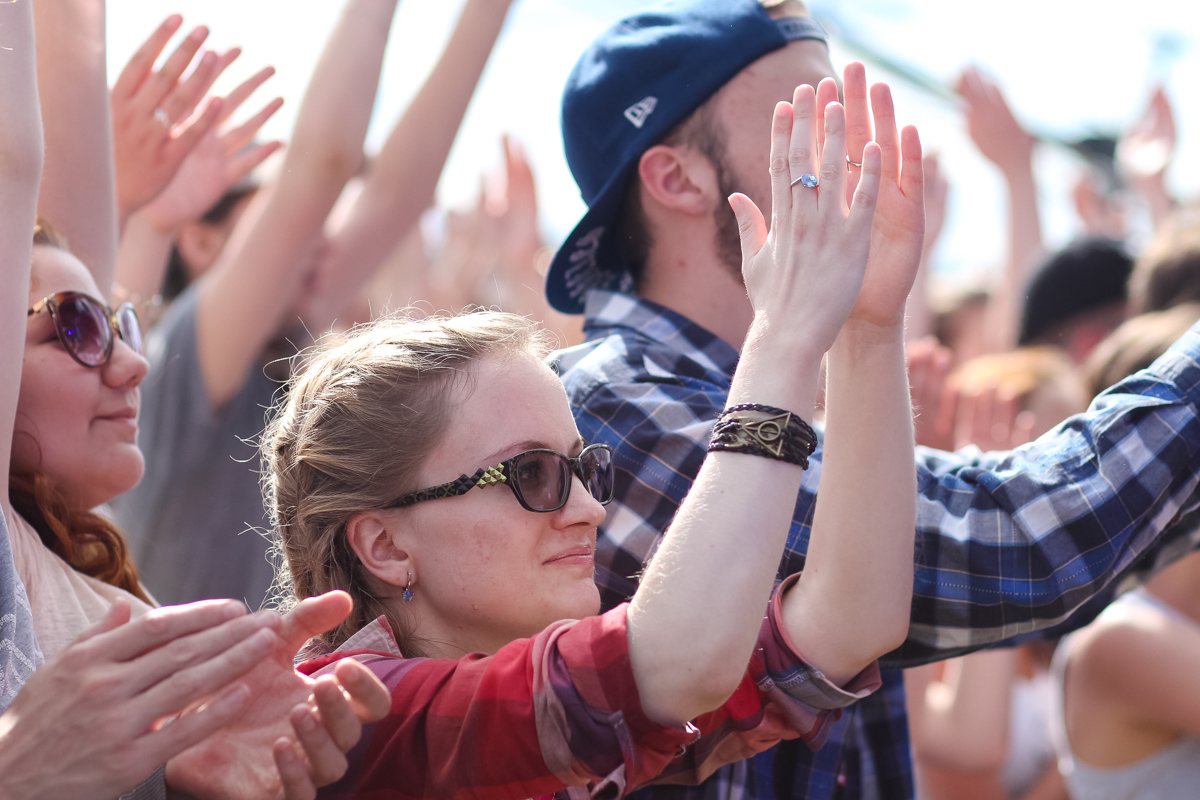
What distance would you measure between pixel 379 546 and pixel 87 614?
42cm

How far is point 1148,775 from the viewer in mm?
2496

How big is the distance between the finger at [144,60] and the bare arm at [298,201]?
312 millimetres

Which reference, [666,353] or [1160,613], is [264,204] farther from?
[1160,613]

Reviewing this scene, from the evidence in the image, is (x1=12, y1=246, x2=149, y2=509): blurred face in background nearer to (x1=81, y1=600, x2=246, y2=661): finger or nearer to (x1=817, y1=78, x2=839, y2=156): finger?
(x1=81, y1=600, x2=246, y2=661): finger

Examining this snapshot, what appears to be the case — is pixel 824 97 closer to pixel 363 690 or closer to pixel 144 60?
pixel 363 690

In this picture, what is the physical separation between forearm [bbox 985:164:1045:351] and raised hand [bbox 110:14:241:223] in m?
3.15

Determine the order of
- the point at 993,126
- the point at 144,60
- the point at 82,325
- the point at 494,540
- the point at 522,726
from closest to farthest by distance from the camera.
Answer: the point at 522,726 → the point at 494,540 → the point at 82,325 → the point at 144,60 → the point at 993,126

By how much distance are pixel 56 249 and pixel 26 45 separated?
402 mm

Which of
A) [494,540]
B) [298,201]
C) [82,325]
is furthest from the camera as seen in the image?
[298,201]

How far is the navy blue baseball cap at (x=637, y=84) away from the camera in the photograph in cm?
182

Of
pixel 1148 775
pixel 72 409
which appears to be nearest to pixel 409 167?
pixel 72 409

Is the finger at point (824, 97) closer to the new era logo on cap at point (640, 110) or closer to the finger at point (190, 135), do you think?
the new era logo on cap at point (640, 110)

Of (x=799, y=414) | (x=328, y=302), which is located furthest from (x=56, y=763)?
(x=328, y=302)

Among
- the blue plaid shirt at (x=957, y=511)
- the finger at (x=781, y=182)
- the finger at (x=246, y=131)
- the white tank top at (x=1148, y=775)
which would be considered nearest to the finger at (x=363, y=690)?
the blue plaid shirt at (x=957, y=511)
